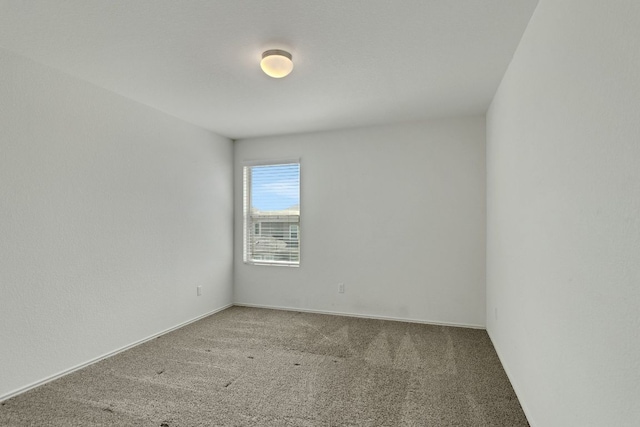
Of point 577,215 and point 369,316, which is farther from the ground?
point 577,215

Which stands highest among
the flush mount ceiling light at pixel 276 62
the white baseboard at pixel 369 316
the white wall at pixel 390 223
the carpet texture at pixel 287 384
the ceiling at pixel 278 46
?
the ceiling at pixel 278 46

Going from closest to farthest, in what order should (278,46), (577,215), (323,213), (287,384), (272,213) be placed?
(577,215) → (278,46) → (287,384) → (323,213) → (272,213)

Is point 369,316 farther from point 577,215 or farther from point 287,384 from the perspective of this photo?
point 577,215

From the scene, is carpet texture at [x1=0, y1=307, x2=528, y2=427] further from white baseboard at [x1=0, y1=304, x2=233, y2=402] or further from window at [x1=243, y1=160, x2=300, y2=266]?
window at [x1=243, y1=160, x2=300, y2=266]

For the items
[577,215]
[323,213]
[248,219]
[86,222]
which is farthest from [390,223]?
[86,222]

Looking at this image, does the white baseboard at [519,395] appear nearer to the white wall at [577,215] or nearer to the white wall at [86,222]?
the white wall at [577,215]

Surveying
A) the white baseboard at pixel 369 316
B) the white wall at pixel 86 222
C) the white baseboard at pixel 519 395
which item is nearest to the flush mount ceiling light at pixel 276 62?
the white wall at pixel 86 222

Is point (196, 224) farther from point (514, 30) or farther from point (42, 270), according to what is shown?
point (514, 30)

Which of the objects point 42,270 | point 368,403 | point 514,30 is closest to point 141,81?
point 42,270

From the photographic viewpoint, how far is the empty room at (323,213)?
140 centimetres

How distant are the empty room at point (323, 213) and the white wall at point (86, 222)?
0.06 feet

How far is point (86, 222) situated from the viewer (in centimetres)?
296

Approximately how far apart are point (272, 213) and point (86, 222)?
2.39m

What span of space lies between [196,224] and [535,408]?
12.5 ft
